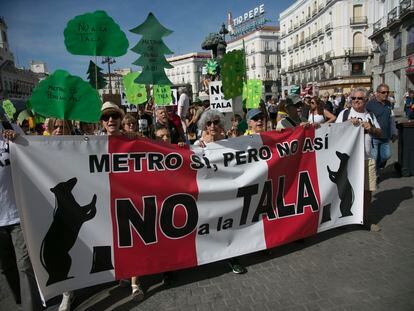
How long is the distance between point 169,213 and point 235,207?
2.53 ft

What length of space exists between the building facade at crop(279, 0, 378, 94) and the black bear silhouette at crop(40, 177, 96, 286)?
151 feet

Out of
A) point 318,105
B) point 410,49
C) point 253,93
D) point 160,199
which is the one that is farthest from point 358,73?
point 160,199

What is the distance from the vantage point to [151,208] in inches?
133

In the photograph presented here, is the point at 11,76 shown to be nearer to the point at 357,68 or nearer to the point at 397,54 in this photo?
the point at 357,68

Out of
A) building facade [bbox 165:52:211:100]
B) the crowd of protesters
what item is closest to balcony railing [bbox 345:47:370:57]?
the crowd of protesters

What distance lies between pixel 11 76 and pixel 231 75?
95.6 m

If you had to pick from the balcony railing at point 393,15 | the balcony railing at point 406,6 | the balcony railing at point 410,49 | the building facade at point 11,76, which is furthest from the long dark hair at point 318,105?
the building facade at point 11,76

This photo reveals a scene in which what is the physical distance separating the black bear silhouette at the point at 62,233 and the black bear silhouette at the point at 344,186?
3.19 meters

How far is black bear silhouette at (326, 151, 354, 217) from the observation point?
14.5 ft

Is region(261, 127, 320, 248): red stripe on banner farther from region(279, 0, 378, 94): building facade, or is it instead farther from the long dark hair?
region(279, 0, 378, 94): building facade

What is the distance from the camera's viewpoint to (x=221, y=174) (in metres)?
3.70

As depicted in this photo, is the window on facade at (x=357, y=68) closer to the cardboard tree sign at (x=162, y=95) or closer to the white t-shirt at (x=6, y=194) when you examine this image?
the cardboard tree sign at (x=162, y=95)

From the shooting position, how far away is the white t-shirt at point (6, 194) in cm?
293

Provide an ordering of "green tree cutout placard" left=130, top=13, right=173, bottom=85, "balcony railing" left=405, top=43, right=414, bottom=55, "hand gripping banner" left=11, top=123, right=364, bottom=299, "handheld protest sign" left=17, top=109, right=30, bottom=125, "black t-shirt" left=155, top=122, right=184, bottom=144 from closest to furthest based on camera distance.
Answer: "hand gripping banner" left=11, top=123, right=364, bottom=299 → "green tree cutout placard" left=130, top=13, right=173, bottom=85 → "black t-shirt" left=155, top=122, right=184, bottom=144 → "handheld protest sign" left=17, top=109, right=30, bottom=125 → "balcony railing" left=405, top=43, right=414, bottom=55
